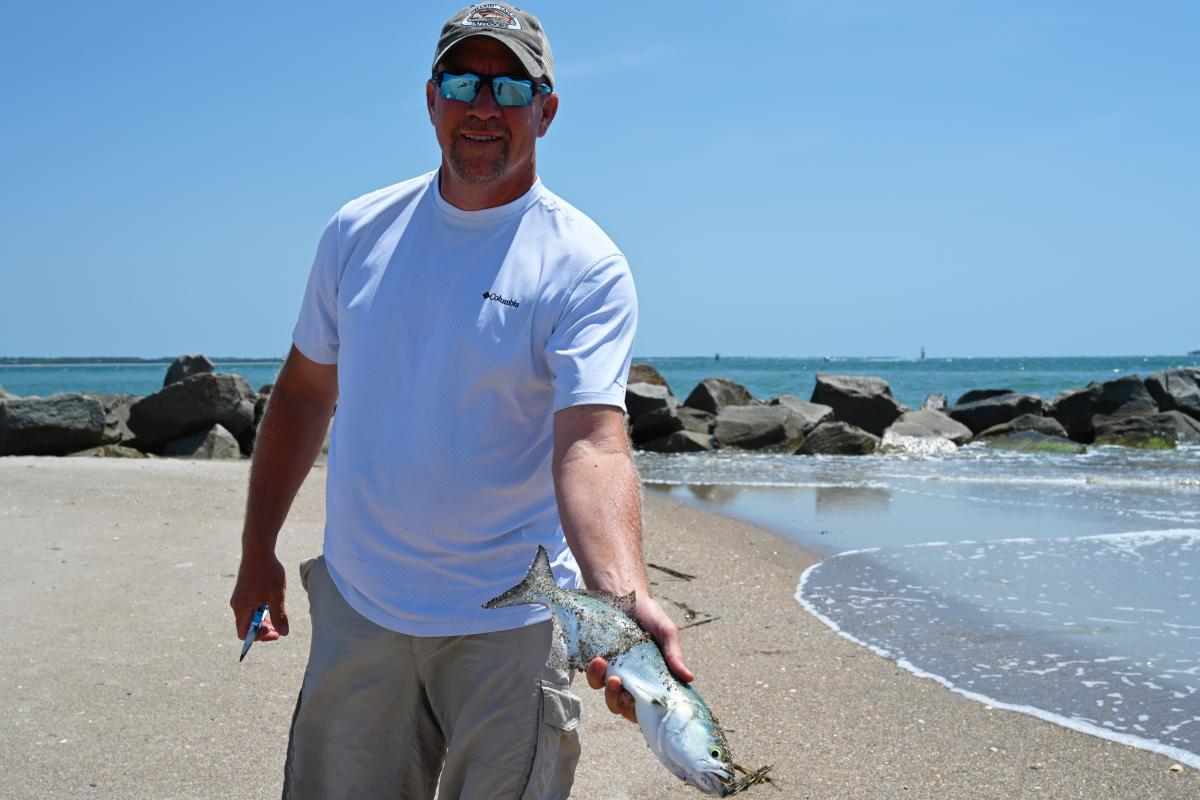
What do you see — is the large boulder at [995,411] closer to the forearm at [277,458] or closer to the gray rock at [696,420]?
the gray rock at [696,420]

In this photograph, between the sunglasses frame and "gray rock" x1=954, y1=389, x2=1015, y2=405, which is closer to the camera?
the sunglasses frame

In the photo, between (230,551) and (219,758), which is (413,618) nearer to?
(219,758)

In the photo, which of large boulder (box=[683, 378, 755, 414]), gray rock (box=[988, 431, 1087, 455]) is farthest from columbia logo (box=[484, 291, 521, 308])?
large boulder (box=[683, 378, 755, 414])

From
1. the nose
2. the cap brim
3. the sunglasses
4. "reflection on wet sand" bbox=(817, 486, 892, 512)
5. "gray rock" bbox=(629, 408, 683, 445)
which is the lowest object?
"reflection on wet sand" bbox=(817, 486, 892, 512)

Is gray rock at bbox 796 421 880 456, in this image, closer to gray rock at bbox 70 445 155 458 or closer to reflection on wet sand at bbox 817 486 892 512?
reflection on wet sand at bbox 817 486 892 512

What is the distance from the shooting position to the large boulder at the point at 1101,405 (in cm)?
2628

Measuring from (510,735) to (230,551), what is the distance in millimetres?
6444

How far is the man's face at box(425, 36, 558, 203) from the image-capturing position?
9.19 ft

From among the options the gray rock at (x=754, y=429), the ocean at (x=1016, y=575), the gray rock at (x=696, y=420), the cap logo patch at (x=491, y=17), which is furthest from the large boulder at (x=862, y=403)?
the cap logo patch at (x=491, y=17)

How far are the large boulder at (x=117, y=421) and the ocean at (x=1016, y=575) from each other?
864cm

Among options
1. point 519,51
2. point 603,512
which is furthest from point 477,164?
point 603,512

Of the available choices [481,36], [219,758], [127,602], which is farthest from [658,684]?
[127,602]

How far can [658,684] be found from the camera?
2082 millimetres

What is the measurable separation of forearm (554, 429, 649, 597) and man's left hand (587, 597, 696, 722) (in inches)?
4.2
